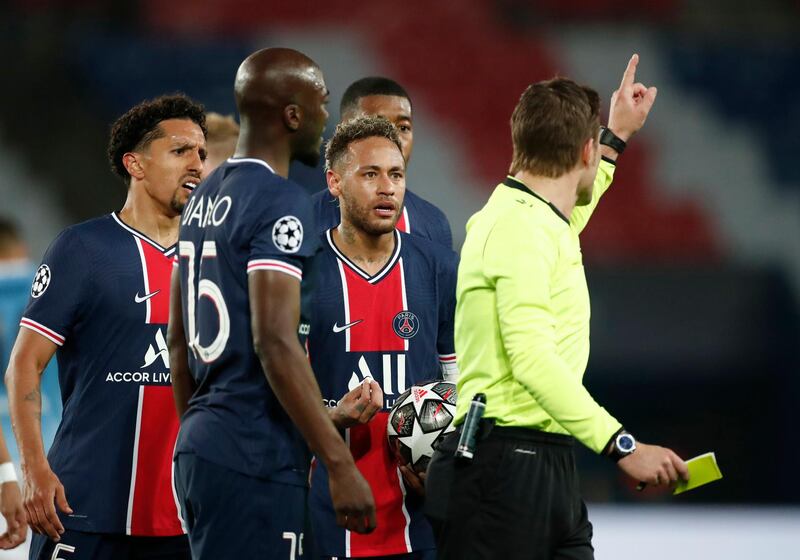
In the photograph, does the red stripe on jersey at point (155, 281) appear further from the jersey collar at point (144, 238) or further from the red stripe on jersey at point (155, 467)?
the red stripe on jersey at point (155, 467)

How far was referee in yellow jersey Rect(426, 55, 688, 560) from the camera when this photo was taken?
10.4 ft

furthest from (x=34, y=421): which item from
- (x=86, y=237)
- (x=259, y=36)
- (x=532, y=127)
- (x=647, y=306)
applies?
(x=259, y=36)

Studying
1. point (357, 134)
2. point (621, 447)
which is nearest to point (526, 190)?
point (621, 447)

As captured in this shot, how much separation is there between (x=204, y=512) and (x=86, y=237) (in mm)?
1390

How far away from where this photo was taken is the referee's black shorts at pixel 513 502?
3297 millimetres

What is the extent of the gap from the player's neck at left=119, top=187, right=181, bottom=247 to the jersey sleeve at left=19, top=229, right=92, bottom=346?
240 millimetres

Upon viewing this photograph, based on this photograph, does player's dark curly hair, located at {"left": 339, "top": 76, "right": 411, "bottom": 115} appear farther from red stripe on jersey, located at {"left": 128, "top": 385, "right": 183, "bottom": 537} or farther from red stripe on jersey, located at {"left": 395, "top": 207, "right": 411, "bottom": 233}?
red stripe on jersey, located at {"left": 128, "top": 385, "right": 183, "bottom": 537}

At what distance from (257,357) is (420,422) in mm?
1039

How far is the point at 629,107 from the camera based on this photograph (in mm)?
4090

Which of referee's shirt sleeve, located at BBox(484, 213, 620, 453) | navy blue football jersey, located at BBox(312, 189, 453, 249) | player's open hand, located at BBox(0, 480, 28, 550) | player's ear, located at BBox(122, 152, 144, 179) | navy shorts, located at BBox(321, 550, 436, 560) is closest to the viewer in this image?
referee's shirt sleeve, located at BBox(484, 213, 620, 453)

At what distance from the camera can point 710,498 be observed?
33.5ft

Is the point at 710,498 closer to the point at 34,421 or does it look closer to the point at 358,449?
the point at 358,449

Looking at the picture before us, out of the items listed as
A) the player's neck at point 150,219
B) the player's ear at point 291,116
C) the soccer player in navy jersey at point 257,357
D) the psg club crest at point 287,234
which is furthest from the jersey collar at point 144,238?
the psg club crest at point 287,234

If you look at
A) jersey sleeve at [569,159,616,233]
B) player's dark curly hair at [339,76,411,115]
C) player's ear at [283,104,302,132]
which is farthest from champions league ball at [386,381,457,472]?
player's dark curly hair at [339,76,411,115]
